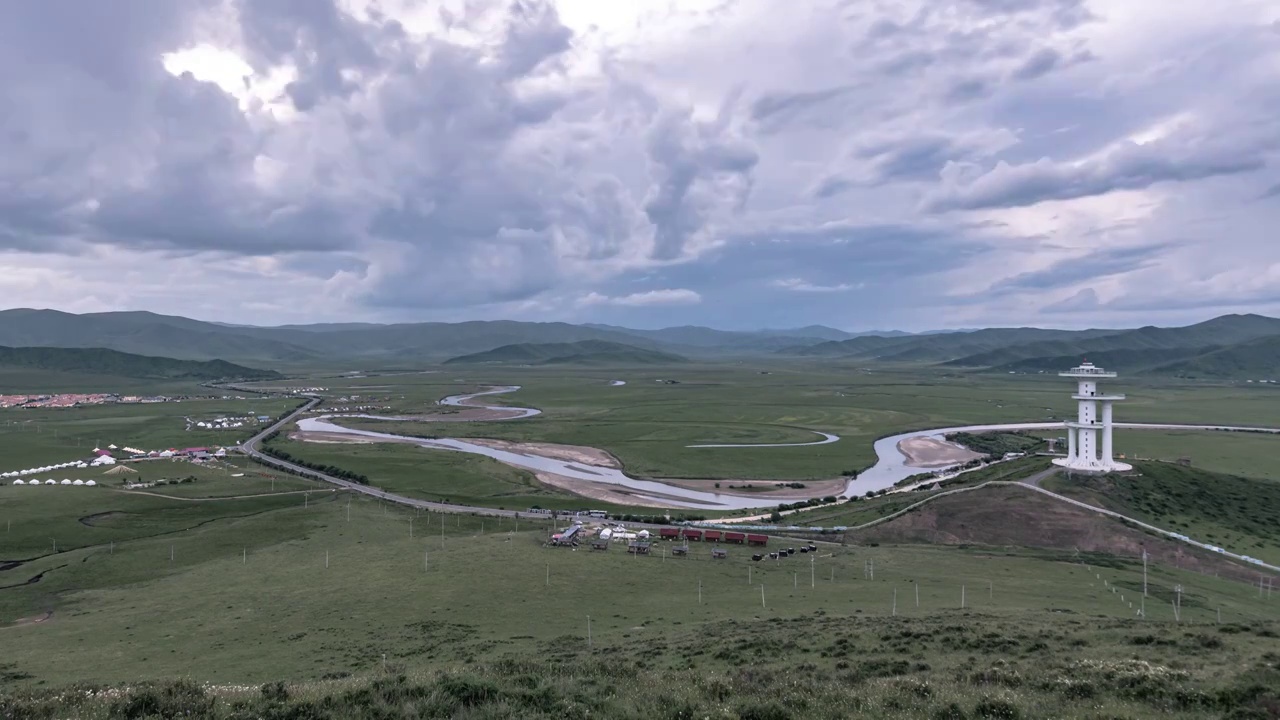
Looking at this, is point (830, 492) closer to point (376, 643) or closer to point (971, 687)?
point (376, 643)

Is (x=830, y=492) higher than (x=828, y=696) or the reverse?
the reverse

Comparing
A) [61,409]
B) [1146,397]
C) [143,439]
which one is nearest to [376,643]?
[143,439]

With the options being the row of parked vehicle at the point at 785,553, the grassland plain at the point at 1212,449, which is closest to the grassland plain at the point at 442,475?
the row of parked vehicle at the point at 785,553

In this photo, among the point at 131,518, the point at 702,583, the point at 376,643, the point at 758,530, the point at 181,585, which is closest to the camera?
the point at 376,643

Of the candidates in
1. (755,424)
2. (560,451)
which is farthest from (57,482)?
(755,424)

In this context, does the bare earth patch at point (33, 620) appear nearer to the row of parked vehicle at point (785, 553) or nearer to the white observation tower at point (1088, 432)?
the row of parked vehicle at point (785, 553)

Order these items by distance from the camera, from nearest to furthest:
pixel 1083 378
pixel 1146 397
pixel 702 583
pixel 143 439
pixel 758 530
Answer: pixel 702 583, pixel 758 530, pixel 1083 378, pixel 143 439, pixel 1146 397

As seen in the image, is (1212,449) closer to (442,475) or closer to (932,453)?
(932,453)
